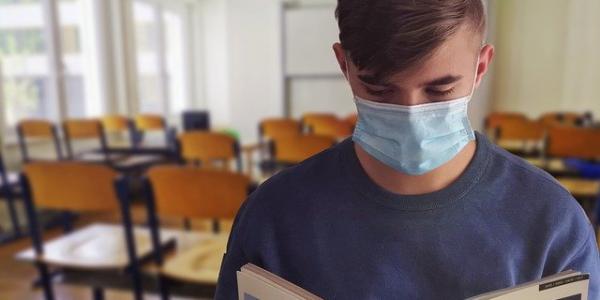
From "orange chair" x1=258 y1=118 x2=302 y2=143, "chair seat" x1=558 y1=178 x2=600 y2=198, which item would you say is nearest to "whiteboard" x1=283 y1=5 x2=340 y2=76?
"orange chair" x1=258 y1=118 x2=302 y2=143

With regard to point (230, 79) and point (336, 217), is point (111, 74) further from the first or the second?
point (336, 217)

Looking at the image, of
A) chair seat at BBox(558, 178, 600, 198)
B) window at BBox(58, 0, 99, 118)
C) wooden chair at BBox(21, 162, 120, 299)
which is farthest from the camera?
window at BBox(58, 0, 99, 118)

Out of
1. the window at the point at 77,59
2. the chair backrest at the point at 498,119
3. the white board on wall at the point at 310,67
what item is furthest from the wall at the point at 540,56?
the window at the point at 77,59

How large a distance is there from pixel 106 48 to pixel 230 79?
6.31 ft

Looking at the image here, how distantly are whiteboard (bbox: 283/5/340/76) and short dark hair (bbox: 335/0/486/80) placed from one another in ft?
18.5

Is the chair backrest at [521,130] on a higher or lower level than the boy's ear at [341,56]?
lower

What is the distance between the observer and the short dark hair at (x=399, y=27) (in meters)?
0.48

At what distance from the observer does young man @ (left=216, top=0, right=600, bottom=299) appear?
50 centimetres

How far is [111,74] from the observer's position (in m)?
5.22

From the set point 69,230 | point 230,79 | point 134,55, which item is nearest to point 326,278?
point 69,230

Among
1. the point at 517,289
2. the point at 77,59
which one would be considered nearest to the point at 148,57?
the point at 77,59

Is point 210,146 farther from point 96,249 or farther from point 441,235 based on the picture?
point 441,235

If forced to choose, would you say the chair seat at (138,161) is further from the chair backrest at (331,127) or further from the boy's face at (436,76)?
the boy's face at (436,76)

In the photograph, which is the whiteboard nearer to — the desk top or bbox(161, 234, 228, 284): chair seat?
the desk top
